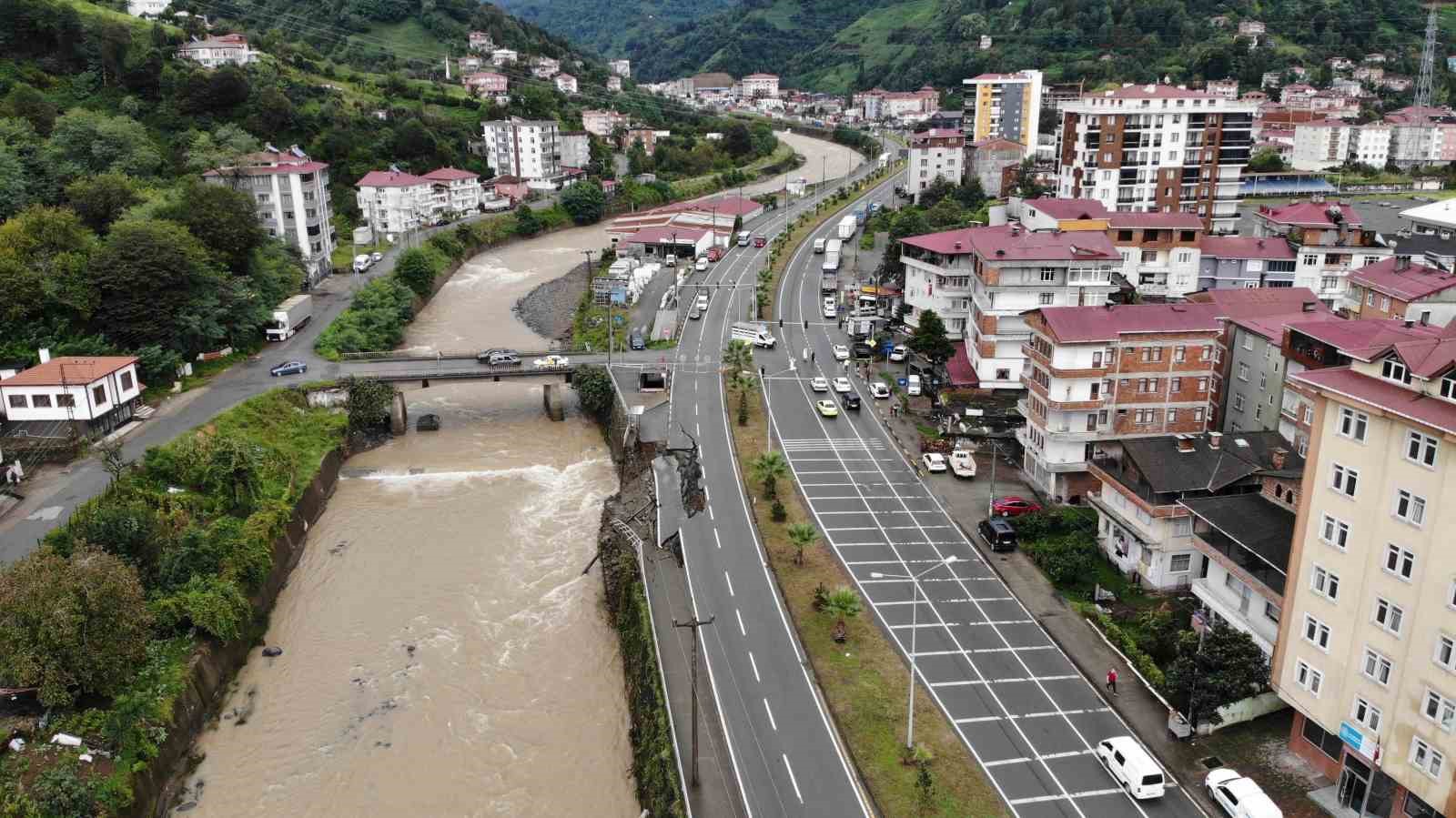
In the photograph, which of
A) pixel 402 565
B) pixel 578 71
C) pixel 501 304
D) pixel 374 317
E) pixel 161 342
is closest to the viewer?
pixel 402 565

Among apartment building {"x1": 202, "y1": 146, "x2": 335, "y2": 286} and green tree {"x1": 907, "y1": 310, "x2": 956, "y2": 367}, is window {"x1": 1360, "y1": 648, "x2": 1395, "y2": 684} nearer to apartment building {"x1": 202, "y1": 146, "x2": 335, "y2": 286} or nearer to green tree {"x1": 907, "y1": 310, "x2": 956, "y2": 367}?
green tree {"x1": 907, "y1": 310, "x2": 956, "y2": 367}

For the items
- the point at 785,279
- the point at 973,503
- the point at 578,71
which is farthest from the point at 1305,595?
the point at 578,71

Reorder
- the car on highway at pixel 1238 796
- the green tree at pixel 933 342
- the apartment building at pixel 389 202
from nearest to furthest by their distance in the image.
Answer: the car on highway at pixel 1238 796 < the green tree at pixel 933 342 < the apartment building at pixel 389 202

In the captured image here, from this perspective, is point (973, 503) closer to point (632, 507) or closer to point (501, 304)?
point (632, 507)

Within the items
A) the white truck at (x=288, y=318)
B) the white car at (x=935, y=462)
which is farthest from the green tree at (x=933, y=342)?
the white truck at (x=288, y=318)

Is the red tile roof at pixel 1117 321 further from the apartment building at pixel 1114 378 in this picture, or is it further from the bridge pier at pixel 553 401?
the bridge pier at pixel 553 401

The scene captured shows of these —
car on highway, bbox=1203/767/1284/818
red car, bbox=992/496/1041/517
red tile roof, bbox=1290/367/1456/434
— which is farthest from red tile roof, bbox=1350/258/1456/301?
car on highway, bbox=1203/767/1284/818
